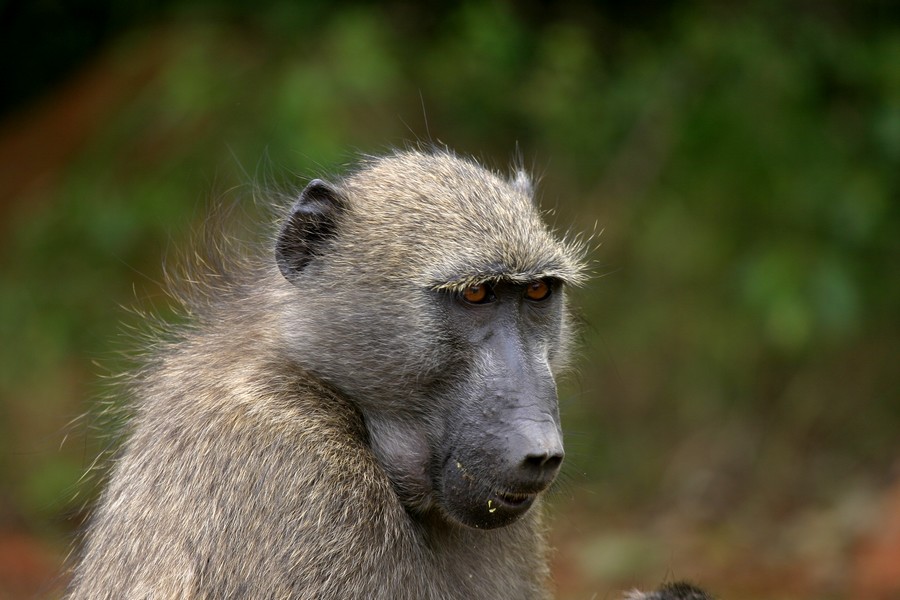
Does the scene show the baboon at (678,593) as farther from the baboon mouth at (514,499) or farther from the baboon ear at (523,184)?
the baboon ear at (523,184)

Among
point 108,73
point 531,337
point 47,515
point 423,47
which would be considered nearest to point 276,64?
point 423,47

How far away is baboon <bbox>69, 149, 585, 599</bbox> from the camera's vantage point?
342 centimetres

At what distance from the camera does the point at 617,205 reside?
8938 mm

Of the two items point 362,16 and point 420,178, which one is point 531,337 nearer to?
point 420,178

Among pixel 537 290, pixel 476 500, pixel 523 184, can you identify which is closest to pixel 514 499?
pixel 476 500

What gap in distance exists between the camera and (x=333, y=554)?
3.39m

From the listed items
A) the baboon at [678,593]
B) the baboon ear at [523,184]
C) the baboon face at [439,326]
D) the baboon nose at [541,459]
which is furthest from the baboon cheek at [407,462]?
the baboon ear at [523,184]

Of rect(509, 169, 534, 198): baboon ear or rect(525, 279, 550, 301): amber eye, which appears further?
rect(509, 169, 534, 198): baboon ear

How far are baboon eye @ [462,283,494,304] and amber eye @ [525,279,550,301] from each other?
0.16 metres

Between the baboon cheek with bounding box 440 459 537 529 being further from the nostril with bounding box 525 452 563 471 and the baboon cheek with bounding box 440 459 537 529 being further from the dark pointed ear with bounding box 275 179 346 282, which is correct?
the dark pointed ear with bounding box 275 179 346 282

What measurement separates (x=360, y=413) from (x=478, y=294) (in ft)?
1.82

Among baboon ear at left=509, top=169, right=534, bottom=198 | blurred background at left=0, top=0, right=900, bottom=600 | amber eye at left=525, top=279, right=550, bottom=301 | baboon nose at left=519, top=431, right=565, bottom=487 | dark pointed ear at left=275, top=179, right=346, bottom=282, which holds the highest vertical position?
blurred background at left=0, top=0, right=900, bottom=600

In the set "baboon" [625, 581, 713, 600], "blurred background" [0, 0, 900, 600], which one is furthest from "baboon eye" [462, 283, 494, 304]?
"blurred background" [0, 0, 900, 600]

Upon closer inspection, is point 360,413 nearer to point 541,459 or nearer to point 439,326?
point 439,326
